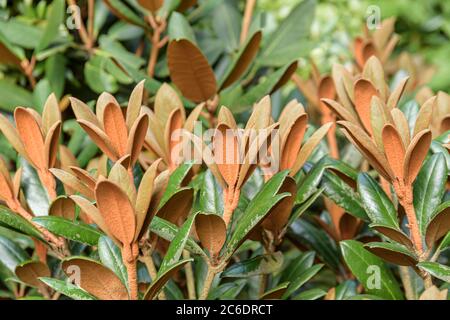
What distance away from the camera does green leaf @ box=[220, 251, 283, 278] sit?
0.92 metres

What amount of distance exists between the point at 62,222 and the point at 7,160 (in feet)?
1.47

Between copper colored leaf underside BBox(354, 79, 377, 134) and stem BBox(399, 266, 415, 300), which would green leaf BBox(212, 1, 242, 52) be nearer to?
copper colored leaf underside BBox(354, 79, 377, 134)

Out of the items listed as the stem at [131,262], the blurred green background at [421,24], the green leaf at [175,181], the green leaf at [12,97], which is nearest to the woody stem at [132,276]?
the stem at [131,262]

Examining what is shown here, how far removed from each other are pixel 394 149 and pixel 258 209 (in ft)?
0.63

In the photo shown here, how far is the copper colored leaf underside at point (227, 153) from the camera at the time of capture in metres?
0.83

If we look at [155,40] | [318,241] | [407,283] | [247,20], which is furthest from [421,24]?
[407,283]

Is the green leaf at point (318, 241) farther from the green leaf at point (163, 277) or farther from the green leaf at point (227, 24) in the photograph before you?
the green leaf at point (227, 24)

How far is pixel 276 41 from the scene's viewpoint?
1.43 metres

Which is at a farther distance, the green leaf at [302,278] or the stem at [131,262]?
the green leaf at [302,278]

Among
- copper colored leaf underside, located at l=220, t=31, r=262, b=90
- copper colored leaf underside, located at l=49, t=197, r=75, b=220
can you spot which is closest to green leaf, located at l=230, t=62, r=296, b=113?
copper colored leaf underside, located at l=220, t=31, r=262, b=90

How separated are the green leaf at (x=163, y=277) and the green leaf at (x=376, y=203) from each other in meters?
0.28

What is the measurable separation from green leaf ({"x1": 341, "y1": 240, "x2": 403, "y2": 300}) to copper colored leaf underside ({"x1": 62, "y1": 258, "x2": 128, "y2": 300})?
0.30 meters
